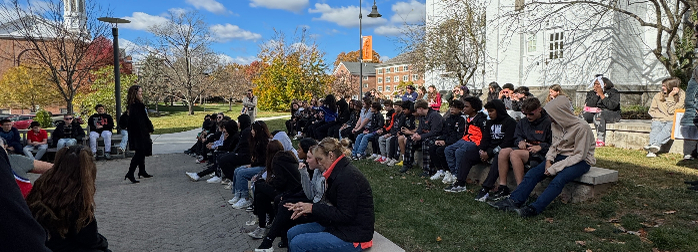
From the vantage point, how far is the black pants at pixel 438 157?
25.3 ft

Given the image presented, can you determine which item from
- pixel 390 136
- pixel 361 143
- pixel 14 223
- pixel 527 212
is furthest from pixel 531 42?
pixel 14 223

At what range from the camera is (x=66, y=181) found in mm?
3039

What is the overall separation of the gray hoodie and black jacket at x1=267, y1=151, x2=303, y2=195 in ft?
10.6

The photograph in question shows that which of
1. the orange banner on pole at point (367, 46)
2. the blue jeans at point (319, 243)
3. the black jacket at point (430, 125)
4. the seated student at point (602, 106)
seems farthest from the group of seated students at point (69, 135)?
the orange banner on pole at point (367, 46)

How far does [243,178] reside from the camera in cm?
677

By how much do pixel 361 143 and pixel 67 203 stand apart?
8.19 m

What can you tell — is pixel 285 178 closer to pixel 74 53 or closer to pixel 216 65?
pixel 74 53

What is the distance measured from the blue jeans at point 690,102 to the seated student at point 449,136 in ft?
10.6

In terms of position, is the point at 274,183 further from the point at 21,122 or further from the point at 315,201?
the point at 21,122

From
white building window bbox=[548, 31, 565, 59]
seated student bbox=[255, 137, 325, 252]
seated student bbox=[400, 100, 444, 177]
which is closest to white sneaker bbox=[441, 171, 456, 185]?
seated student bbox=[400, 100, 444, 177]

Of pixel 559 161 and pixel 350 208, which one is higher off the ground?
pixel 559 161

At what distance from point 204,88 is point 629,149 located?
4001 centimetres

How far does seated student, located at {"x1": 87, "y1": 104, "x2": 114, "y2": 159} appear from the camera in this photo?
12.0m

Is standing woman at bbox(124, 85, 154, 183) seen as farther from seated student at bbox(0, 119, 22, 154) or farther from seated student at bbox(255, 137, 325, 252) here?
seated student at bbox(255, 137, 325, 252)
